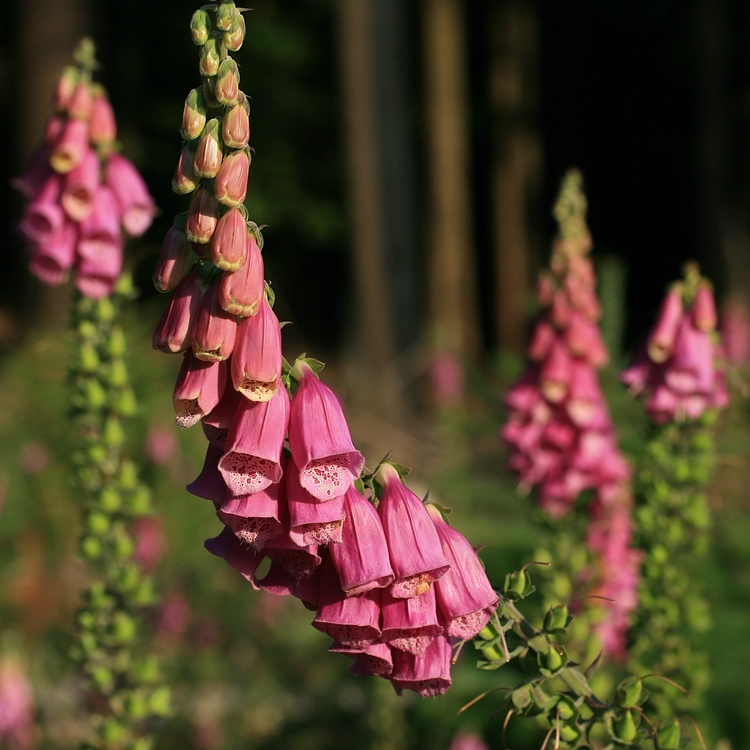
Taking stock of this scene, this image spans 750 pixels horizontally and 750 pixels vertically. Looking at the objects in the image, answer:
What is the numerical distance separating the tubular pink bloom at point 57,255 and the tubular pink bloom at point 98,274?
0.14ft

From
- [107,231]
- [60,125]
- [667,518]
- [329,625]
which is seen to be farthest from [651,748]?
[60,125]

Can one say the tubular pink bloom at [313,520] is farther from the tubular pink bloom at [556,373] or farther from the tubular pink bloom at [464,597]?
the tubular pink bloom at [556,373]

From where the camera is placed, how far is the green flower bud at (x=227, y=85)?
108 cm

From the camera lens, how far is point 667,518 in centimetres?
200

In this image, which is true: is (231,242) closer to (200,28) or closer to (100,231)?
(200,28)

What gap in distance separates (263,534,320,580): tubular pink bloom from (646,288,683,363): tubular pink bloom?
3.84 ft

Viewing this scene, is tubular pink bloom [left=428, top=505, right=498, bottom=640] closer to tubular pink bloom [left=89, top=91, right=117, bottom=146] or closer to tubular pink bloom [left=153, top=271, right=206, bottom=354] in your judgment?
tubular pink bloom [left=153, top=271, right=206, bottom=354]

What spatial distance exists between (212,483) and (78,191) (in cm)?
128

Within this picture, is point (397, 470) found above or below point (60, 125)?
below

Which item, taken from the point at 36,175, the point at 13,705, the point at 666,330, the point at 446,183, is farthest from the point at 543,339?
the point at 446,183

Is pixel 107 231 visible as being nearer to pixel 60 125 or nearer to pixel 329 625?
pixel 60 125

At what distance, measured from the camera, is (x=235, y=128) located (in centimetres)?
108

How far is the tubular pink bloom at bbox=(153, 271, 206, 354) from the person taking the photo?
1.15 m

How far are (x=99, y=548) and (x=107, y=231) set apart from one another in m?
0.73
